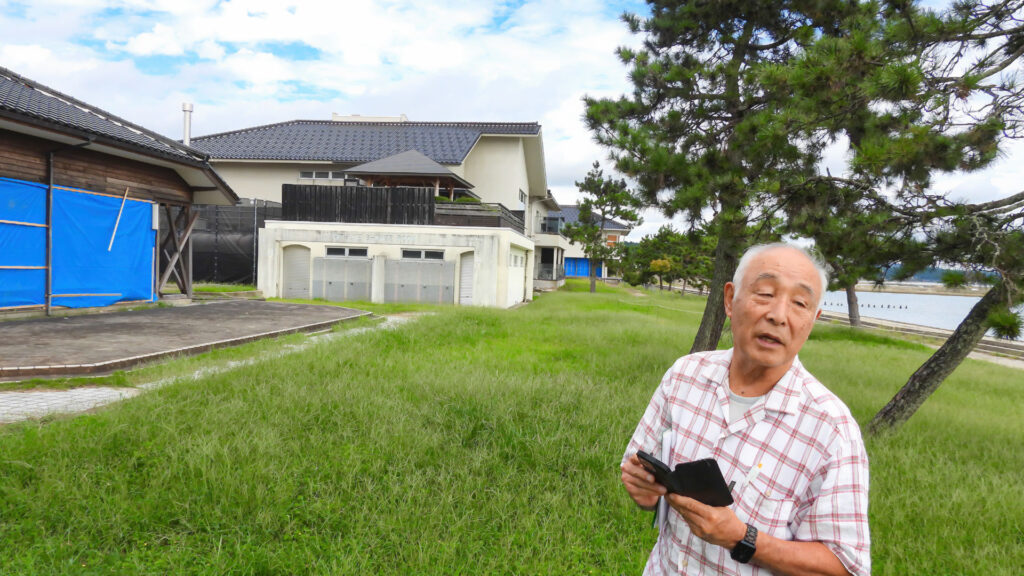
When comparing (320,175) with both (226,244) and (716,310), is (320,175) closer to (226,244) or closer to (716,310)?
(226,244)

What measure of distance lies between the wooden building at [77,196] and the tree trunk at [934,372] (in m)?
12.3

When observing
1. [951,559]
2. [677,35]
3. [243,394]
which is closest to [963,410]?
[951,559]

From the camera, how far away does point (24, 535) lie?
2.84m

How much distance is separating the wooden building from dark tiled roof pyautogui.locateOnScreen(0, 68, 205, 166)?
2cm

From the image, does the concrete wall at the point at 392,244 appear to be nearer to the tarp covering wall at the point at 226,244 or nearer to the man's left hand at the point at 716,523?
the tarp covering wall at the point at 226,244

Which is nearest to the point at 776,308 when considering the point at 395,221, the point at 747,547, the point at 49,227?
the point at 747,547

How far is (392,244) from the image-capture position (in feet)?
60.6

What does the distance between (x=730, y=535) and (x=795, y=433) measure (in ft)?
1.03

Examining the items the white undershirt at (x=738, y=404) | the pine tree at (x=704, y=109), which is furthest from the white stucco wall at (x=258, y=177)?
the white undershirt at (x=738, y=404)

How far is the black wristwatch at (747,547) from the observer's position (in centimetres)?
137

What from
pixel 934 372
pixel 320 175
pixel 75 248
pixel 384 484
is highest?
pixel 320 175

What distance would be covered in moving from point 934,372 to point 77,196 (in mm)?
13879

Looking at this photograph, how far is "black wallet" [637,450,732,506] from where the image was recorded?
1347 millimetres

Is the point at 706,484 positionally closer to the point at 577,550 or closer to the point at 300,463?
the point at 577,550
